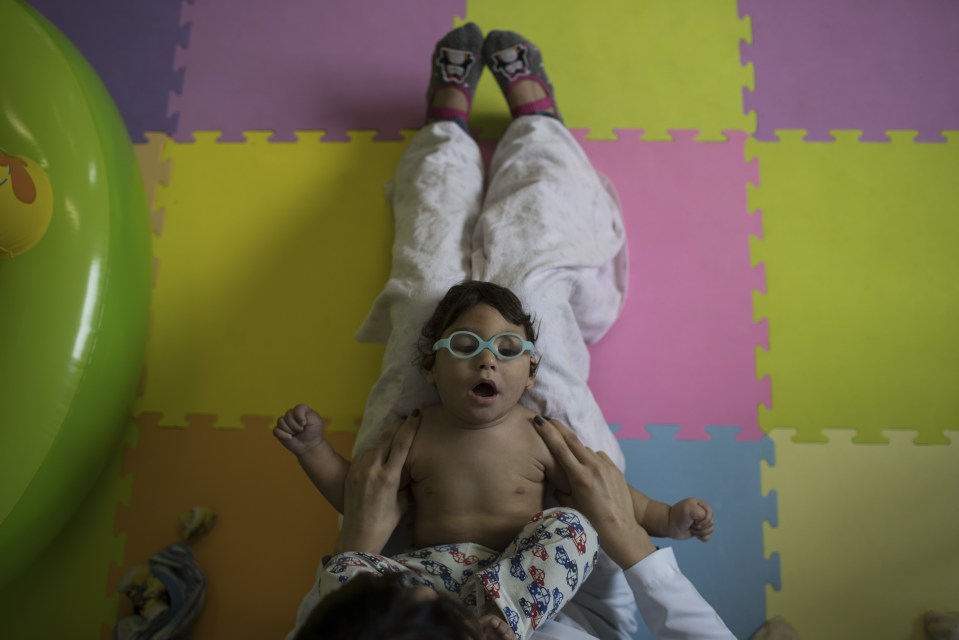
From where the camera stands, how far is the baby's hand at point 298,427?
46.1 inches

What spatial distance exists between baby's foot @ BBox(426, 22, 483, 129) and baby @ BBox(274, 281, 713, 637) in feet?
1.86

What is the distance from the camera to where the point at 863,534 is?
1.36 meters

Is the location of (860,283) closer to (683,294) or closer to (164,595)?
(683,294)

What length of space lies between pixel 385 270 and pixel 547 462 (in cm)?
62

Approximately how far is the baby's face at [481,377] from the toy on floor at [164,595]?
63 cm

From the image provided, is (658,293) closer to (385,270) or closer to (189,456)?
(385,270)

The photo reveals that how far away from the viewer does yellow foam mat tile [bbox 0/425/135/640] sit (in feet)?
4.56

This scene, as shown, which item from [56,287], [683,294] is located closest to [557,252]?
[683,294]

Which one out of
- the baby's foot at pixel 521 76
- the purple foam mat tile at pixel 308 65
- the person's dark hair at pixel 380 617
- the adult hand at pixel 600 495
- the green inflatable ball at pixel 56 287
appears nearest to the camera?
the person's dark hair at pixel 380 617

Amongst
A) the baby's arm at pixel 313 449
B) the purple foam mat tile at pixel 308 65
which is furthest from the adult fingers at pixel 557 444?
the purple foam mat tile at pixel 308 65

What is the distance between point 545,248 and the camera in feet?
4.38

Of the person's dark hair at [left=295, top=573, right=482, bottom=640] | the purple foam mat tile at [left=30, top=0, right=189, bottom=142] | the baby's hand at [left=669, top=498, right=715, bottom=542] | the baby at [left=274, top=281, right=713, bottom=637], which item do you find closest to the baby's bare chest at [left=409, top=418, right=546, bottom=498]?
the baby at [left=274, top=281, right=713, bottom=637]

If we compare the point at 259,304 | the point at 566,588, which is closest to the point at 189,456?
the point at 259,304

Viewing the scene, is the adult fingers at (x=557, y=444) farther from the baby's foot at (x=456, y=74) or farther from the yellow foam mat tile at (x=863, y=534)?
the baby's foot at (x=456, y=74)
